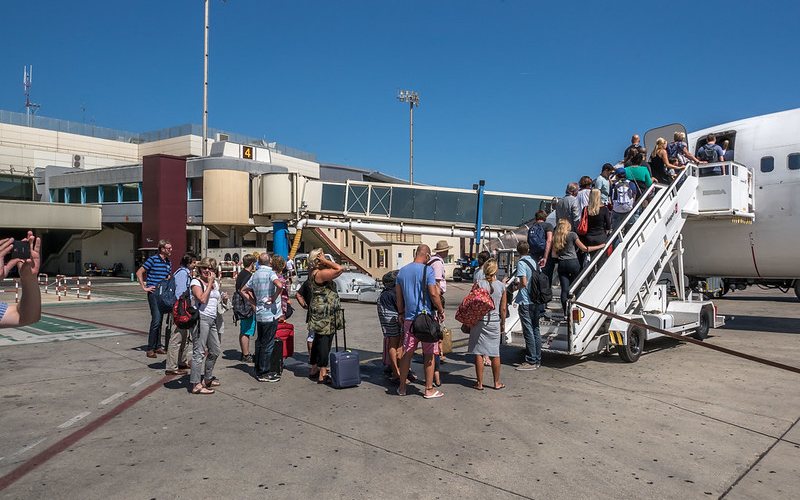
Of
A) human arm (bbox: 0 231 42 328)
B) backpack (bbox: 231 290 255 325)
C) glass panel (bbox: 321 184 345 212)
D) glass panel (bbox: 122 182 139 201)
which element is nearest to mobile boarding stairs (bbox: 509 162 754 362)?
backpack (bbox: 231 290 255 325)

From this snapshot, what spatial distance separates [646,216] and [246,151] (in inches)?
1387

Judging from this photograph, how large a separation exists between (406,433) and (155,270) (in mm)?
5891

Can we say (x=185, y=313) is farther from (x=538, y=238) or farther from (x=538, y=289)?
(x=538, y=238)

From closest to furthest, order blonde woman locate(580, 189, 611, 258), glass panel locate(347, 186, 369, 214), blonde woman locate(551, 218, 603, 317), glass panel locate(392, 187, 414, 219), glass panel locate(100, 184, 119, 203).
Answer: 1. blonde woman locate(551, 218, 603, 317)
2. blonde woman locate(580, 189, 611, 258)
3. glass panel locate(347, 186, 369, 214)
4. glass panel locate(392, 187, 414, 219)
5. glass panel locate(100, 184, 119, 203)

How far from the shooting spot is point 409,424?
234 inches

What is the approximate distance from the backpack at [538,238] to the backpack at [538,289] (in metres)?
1.38

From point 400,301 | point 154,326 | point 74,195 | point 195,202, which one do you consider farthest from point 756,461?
point 74,195

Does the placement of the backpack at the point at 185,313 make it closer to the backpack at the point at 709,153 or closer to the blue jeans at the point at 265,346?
the blue jeans at the point at 265,346

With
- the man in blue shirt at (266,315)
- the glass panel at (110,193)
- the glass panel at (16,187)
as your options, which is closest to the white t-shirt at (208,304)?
the man in blue shirt at (266,315)

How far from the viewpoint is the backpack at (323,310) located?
7559 mm

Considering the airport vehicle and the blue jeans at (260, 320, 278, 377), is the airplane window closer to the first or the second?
the airport vehicle

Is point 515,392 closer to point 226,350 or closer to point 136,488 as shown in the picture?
point 136,488

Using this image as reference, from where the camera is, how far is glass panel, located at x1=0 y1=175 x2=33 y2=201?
44.4 meters

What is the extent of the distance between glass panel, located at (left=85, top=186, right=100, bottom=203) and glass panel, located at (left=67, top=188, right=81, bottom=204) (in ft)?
3.06
